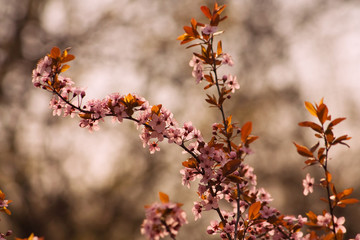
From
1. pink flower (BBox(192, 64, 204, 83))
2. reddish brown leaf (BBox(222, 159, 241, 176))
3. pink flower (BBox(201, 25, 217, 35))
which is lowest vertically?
reddish brown leaf (BBox(222, 159, 241, 176))

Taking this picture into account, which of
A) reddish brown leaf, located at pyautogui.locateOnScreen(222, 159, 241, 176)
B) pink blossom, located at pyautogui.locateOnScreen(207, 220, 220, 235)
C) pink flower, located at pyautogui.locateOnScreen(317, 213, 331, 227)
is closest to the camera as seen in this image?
reddish brown leaf, located at pyautogui.locateOnScreen(222, 159, 241, 176)

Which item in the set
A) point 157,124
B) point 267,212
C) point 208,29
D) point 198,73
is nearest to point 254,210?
Result: point 267,212

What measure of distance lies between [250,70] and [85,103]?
6.37 meters

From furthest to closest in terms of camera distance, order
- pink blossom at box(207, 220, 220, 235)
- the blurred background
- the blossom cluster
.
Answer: the blurred background → pink blossom at box(207, 220, 220, 235) → the blossom cluster

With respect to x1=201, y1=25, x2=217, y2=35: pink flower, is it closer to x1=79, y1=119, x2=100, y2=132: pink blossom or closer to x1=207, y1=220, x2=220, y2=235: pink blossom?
x1=79, y1=119, x2=100, y2=132: pink blossom

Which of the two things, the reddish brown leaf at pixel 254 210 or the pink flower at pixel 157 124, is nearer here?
the reddish brown leaf at pixel 254 210

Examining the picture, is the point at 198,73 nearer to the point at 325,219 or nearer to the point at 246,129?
the point at 246,129

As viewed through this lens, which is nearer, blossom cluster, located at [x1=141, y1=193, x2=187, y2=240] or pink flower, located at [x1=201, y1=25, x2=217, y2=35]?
blossom cluster, located at [x1=141, y1=193, x2=187, y2=240]

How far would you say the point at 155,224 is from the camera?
1160mm

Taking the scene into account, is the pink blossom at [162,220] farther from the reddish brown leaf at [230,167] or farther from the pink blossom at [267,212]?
the pink blossom at [267,212]

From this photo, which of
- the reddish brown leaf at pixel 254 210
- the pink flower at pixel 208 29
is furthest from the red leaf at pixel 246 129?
the pink flower at pixel 208 29

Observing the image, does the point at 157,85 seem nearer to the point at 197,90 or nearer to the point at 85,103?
the point at 197,90

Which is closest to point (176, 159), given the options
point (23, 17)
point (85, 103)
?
point (23, 17)

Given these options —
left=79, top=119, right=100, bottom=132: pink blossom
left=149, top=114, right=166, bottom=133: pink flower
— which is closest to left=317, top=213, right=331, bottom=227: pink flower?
left=149, top=114, right=166, bottom=133: pink flower
